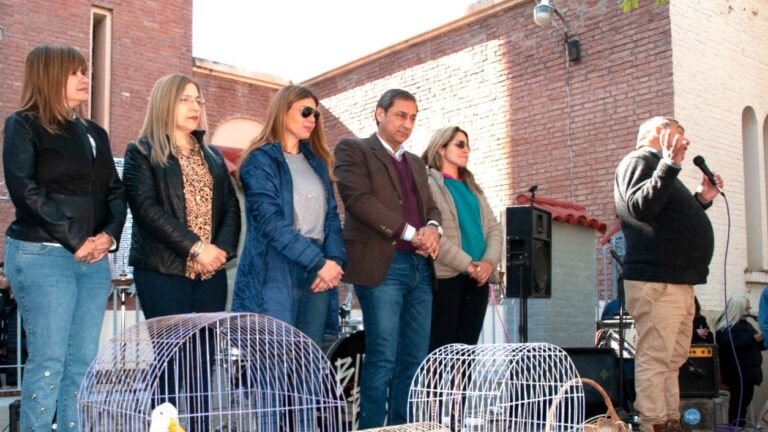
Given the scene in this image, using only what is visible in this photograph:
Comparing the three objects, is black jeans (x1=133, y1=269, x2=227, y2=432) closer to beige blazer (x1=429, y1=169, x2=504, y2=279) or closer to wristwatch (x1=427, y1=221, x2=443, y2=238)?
wristwatch (x1=427, y1=221, x2=443, y2=238)

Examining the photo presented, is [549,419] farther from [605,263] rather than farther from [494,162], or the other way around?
[494,162]

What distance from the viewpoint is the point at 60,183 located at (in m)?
3.50

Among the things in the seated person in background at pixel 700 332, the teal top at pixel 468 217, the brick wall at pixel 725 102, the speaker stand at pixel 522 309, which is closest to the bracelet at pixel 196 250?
the teal top at pixel 468 217

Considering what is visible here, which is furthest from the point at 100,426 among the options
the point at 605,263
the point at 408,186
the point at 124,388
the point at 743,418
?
the point at 605,263

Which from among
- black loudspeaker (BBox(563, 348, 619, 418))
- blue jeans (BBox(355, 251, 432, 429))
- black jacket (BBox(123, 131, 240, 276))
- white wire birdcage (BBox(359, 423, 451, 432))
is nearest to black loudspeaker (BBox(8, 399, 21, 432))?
black jacket (BBox(123, 131, 240, 276))

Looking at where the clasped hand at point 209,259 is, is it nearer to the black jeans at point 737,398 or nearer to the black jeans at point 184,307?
the black jeans at point 184,307

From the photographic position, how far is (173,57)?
13.8m

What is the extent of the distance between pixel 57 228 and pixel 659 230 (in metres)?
3.38

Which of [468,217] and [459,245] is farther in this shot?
[468,217]

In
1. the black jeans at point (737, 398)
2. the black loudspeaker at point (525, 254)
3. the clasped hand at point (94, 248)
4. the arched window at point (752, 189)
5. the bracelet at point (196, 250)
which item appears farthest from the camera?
the arched window at point (752, 189)

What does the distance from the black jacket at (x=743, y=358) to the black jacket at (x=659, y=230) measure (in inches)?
143

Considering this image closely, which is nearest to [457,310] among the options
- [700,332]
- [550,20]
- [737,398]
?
[700,332]

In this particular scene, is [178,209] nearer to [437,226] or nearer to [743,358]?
[437,226]

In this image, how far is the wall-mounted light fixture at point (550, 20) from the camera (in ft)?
34.3
